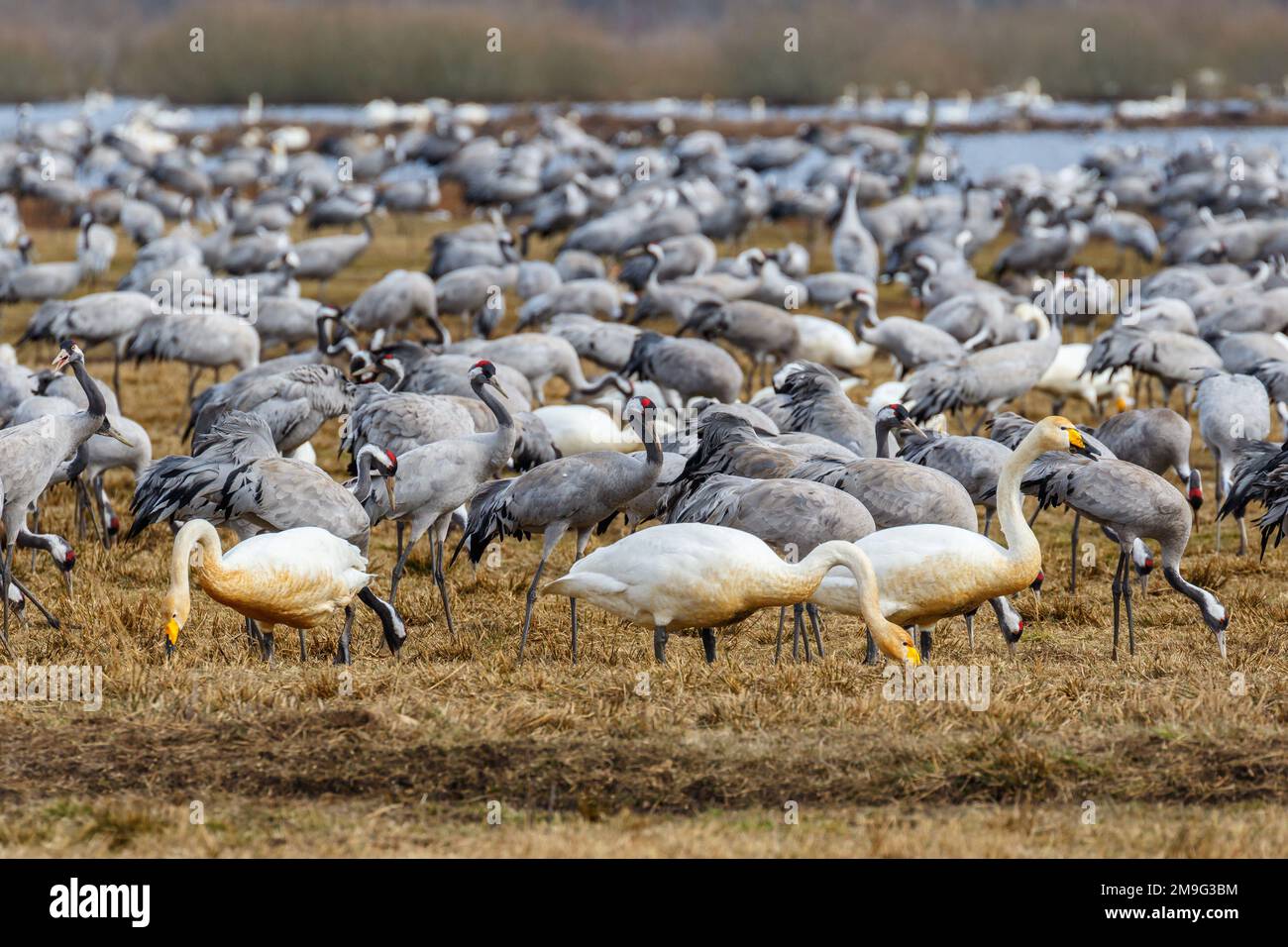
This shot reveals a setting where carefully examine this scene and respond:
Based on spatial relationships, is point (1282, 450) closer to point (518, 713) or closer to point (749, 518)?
point (749, 518)

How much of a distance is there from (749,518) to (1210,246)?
1283 cm

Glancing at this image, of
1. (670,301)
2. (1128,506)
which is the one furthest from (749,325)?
(1128,506)

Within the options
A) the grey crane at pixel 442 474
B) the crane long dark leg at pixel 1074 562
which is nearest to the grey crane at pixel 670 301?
the crane long dark leg at pixel 1074 562

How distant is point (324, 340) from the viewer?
40.4 ft

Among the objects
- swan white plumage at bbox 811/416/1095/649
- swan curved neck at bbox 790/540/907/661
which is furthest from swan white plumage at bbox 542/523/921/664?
swan white plumage at bbox 811/416/1095/649

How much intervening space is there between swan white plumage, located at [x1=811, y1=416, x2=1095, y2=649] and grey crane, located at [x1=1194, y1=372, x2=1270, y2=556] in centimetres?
358

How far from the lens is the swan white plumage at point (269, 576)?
6047 millimetres

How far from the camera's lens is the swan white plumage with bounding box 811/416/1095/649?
249 inches

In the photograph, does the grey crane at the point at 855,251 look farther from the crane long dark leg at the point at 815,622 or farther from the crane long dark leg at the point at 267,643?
the crane long dark leg at the point at 267,643

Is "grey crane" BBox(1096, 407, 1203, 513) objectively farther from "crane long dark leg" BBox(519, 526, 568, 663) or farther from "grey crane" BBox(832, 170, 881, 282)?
"grey crane" BBox(832, 170, 881, 282)

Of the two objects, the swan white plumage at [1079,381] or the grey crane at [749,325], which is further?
the grey crane at [749,325]

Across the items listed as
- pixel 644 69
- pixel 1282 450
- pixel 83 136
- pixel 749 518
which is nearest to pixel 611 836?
pixel 749 518

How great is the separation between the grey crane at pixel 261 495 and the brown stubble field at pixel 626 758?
1.83 feet
